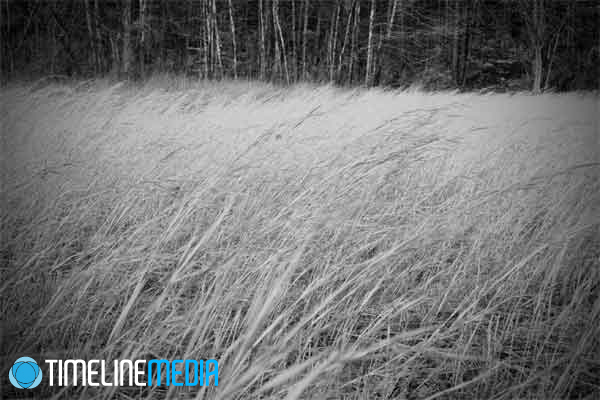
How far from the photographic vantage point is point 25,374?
0.57m

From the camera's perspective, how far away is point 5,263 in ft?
2.99

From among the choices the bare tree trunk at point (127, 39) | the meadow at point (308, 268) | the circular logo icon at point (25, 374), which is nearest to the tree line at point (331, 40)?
the bare tree trunk at point (127, 39)

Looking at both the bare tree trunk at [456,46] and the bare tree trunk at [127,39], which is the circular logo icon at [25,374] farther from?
the bare tree trunk at [456,46]

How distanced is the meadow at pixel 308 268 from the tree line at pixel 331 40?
7157 mm

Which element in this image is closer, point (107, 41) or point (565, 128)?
point (565, 128)

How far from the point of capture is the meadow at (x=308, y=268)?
0.56 m

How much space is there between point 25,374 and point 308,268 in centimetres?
56

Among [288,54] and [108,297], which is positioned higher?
[288,54]

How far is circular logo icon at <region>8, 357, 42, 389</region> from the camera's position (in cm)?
56

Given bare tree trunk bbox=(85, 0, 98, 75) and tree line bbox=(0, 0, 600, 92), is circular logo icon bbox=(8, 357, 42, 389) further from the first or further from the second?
bare tree trunk bbox=(85, 0, 98, 75)

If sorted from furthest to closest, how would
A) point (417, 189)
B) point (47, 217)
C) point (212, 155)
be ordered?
point (212, 155) → point (417, 189) → point (47, 217)

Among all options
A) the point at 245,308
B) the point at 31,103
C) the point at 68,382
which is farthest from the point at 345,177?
the point at 31,103

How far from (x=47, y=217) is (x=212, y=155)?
73 cm

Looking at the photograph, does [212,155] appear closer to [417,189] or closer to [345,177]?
[345,177]
